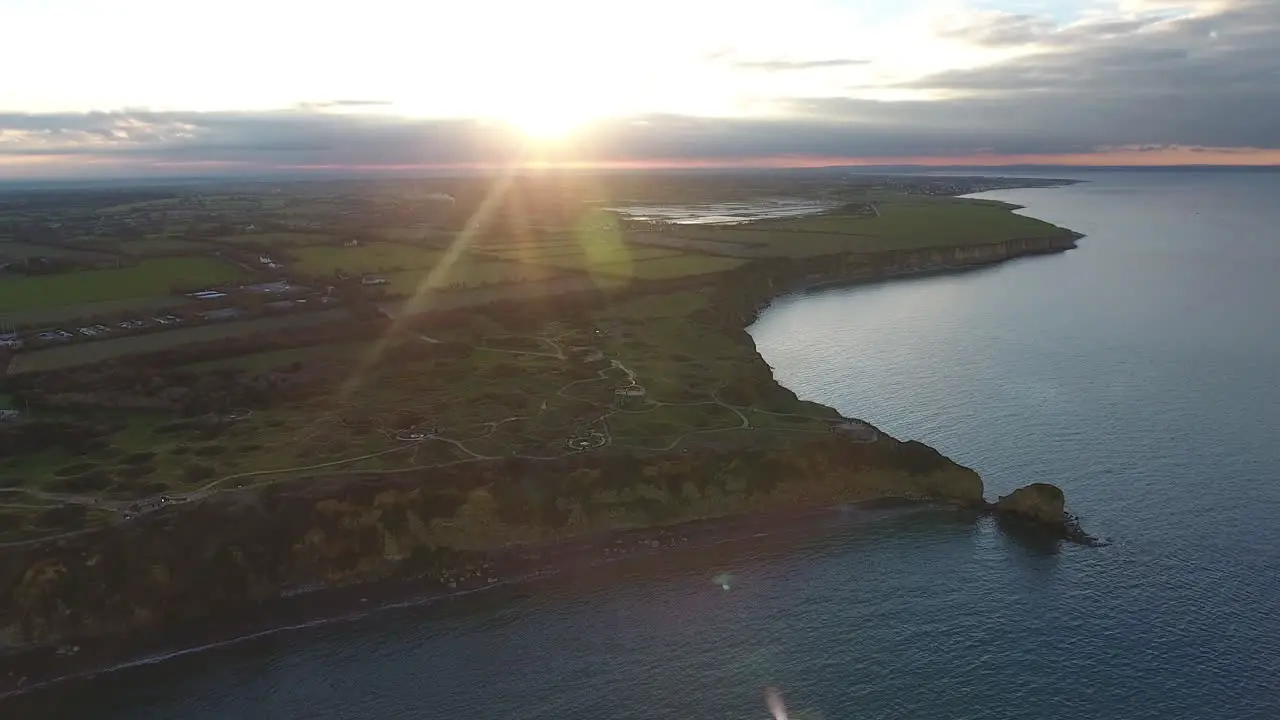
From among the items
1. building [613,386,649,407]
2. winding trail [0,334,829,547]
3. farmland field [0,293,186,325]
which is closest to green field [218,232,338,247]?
farmland field [0,293,186,325]

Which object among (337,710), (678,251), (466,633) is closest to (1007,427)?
(466,633)

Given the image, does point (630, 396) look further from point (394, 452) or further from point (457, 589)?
point (457, 589)

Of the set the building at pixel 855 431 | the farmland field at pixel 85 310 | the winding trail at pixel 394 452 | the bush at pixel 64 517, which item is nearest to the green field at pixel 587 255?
the farmland field at pixel 85 310

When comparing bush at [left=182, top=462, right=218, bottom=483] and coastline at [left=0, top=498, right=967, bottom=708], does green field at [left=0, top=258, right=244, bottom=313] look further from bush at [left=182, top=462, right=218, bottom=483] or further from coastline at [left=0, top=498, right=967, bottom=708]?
coastline at [left=0, top=498, right=967, bottom=708]

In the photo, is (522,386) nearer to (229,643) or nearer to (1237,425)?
(229,643)

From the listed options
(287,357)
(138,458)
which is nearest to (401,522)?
(138,458)
